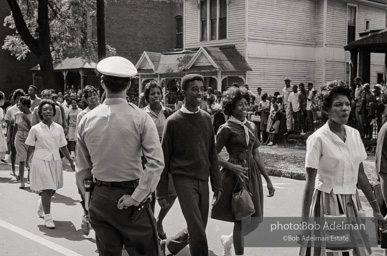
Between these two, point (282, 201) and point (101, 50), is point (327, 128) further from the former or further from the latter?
point (101, 50)

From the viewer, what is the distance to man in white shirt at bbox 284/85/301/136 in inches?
730

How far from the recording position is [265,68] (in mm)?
26328

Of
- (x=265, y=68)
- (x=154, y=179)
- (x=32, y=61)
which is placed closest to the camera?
(x=154, y=179)

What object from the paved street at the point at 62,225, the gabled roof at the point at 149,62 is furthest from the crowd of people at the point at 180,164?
the gabled roof at the point at 149,62

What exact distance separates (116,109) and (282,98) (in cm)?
1554

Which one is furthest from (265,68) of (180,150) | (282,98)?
(180,150)

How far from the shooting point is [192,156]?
5.39m

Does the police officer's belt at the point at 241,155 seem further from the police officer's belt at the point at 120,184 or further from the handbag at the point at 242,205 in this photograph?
the police officer's belt at the point at 120,184

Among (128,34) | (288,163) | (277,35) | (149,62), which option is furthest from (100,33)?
(128,34)

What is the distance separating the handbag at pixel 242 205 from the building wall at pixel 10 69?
124 feet

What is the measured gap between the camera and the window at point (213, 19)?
88.6 ft

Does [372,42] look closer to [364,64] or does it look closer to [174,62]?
[364,64]

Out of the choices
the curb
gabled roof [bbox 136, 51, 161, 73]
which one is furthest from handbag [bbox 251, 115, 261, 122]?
gabled roof [bbox 136, 51, 161, 73]

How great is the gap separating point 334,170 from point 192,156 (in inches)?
64.3
